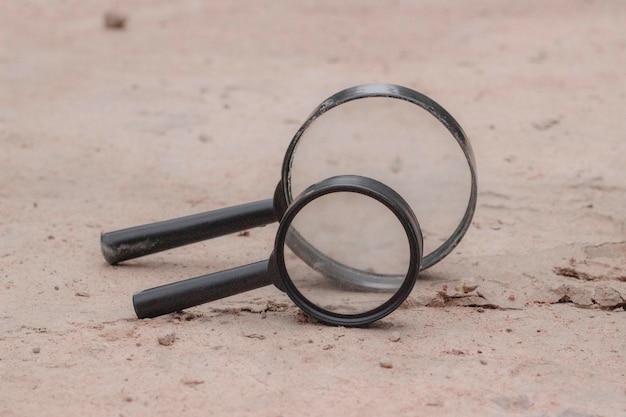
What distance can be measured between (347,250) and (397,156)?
1.71 ft

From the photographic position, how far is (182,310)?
2510 millimetres

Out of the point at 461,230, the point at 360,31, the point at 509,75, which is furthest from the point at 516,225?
the point at 360,31

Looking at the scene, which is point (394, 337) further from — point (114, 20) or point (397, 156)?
point (114, 20)

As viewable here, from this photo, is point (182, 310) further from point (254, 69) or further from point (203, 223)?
point (254, 69)

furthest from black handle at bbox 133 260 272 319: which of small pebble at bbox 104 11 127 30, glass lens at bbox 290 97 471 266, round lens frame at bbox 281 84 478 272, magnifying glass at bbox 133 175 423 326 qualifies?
small pebble at bbox 104 11 127 30

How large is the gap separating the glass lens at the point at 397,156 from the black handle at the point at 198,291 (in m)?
0.37

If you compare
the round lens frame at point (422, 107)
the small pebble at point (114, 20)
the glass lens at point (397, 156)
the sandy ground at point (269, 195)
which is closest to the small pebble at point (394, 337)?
the sandy ground at point (269, 195)

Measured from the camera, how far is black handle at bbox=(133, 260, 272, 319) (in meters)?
2.44

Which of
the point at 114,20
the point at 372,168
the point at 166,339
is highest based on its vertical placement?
the point at 114,20

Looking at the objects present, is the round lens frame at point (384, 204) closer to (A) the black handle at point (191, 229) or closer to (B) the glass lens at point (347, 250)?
(B) the glass lens at point (347, 250)

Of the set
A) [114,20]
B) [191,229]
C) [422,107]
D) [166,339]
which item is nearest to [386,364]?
[166,339]

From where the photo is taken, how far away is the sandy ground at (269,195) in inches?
83.4

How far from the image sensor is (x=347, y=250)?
2719 millimetres

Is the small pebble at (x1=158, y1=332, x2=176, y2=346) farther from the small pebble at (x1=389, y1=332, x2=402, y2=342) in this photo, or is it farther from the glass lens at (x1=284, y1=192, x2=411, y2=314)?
the small pebble at (x1=389, y1=332, x2=402, y2=342)
